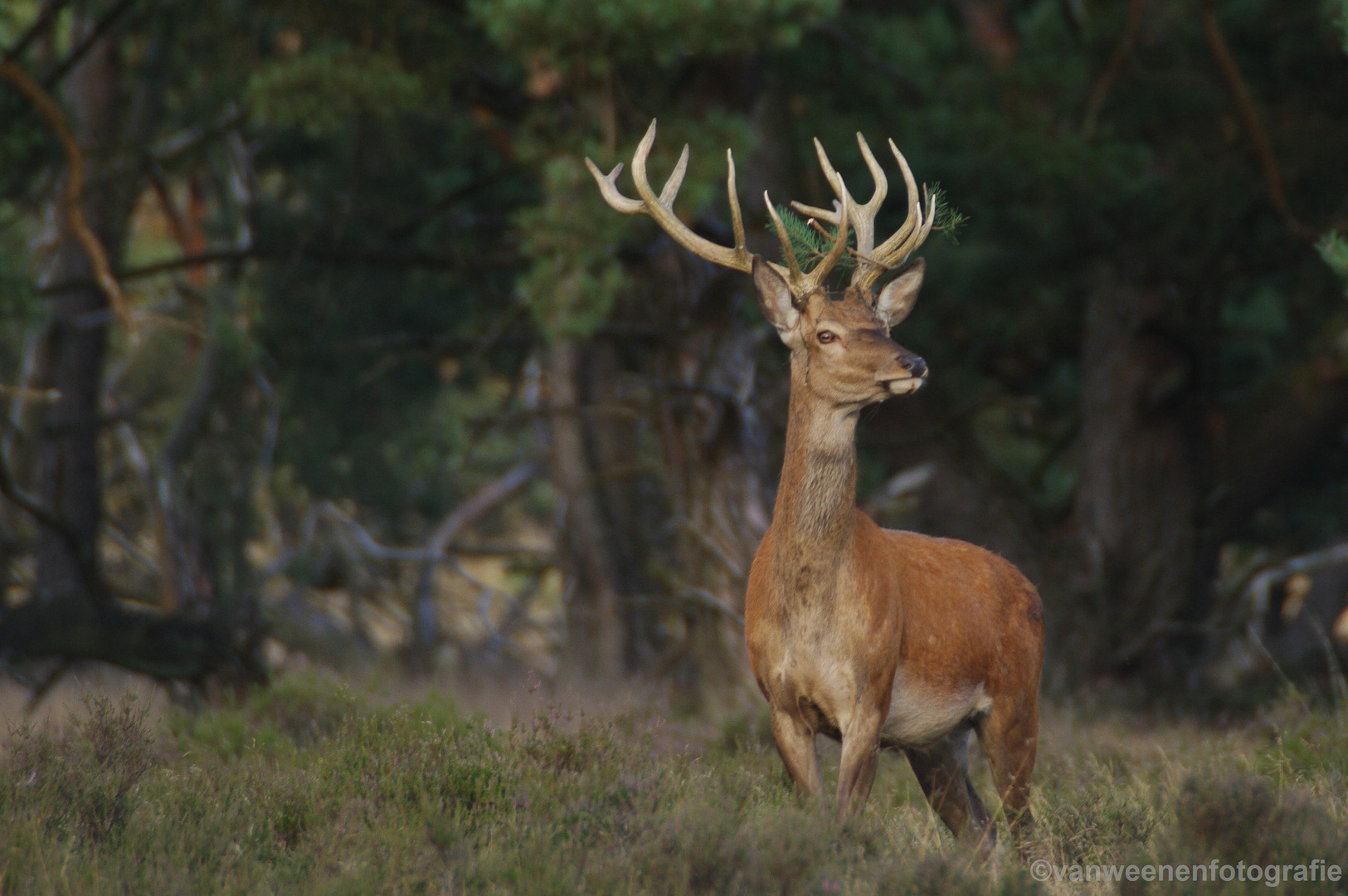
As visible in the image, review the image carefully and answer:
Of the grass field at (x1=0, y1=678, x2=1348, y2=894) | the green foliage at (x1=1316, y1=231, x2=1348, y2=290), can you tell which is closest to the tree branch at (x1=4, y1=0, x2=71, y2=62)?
the grass field at (x1=0, y1=678, x2=1348, y2=894)

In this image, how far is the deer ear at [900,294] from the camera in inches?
244

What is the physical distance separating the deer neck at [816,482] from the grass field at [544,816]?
0.94 m

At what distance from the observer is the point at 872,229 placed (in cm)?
633

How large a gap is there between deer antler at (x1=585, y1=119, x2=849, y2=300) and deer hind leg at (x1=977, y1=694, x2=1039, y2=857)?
186cm

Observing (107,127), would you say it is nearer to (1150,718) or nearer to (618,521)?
(618,521)

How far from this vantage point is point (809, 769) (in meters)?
5.45

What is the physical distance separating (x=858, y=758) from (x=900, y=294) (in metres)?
2.00

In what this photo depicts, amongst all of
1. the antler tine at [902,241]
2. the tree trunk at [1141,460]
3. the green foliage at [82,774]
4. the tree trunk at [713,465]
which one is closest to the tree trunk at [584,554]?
the tree trunk at [713,465]

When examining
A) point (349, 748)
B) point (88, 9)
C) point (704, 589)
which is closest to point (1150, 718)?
point (704, 589)

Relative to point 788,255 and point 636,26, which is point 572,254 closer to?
point 636,26

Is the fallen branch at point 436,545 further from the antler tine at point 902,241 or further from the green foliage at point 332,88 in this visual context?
the antler tine at point 902,241

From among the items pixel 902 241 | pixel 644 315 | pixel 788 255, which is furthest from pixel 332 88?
pixel 788 255

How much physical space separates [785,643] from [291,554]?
1546 centimetres

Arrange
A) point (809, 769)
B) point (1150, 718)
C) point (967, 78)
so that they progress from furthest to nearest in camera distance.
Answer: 1. point (967, 78)
2. point (1150, 718)
3. point (809, 769)
